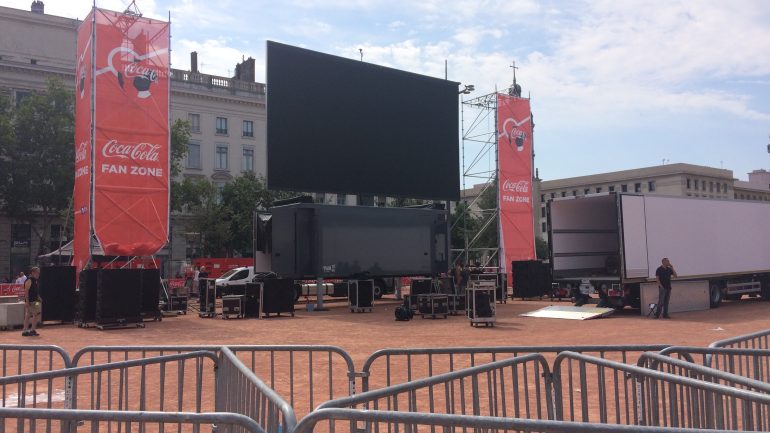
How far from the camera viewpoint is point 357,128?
27.4m

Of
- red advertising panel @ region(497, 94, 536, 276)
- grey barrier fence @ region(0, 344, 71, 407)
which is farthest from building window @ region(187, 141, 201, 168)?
grey barrier fence @ region(0, 344, 71, 407)

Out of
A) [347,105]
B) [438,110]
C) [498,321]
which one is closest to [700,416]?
[498,321]

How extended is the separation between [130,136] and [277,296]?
739 centimetres

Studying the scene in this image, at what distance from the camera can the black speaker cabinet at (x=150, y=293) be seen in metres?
19.7

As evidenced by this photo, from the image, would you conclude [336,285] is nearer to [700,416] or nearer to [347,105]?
[347,105]

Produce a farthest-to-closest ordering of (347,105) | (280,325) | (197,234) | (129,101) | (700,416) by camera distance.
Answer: (197,234) < (347,105) < (129,101) < (280,325) < (700,416)

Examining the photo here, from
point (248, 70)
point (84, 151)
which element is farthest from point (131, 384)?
point (248, 70)

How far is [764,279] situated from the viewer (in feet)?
82.4

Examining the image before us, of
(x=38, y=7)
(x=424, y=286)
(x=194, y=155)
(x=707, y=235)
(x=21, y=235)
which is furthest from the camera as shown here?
(x=194, y=155)

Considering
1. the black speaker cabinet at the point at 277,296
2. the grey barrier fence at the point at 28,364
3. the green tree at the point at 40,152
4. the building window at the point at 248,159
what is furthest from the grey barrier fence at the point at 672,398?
the building window at the point at 248,159

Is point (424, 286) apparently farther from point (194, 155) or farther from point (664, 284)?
point (194, 155)

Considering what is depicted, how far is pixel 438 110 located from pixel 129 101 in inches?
576

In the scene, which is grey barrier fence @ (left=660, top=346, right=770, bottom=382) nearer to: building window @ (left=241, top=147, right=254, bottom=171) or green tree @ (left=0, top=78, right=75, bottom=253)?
green tree @ (left=0, top=78, right=75, bottom=253)

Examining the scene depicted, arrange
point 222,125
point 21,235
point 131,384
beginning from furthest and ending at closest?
point 222,125 → point 21,235 → point 131,384
